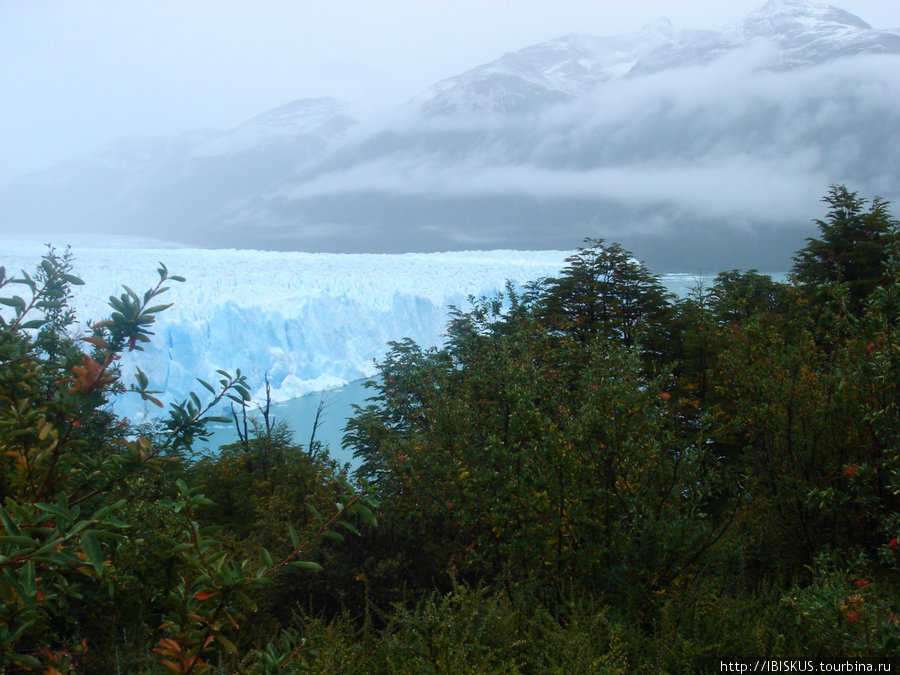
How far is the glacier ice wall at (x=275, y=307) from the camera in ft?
64.3

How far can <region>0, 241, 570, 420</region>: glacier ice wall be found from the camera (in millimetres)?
19594

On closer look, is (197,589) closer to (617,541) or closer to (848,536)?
(617,541)

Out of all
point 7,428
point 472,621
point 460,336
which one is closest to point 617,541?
point 472,621

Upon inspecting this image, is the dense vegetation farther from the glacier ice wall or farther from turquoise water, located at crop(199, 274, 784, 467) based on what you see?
turquoise water, located at crop(199, 274, 784, 467)

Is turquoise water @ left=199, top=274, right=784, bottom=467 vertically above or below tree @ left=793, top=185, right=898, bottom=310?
below

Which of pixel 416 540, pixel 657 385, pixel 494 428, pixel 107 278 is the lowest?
pixel 416 540

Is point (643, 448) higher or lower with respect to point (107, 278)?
lower

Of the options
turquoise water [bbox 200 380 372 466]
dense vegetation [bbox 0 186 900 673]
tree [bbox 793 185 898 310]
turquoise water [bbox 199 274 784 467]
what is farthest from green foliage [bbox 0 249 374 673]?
turquoise water [bbox 200 380 372 466]

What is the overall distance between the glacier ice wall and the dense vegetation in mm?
13482

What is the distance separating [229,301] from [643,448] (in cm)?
1934

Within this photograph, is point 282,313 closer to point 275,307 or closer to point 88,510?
point 275,307

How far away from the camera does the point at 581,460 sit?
13.9 feet

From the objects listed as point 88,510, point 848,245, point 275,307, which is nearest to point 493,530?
point 88,510

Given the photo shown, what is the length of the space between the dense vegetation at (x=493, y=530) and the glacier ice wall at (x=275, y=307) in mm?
13482
